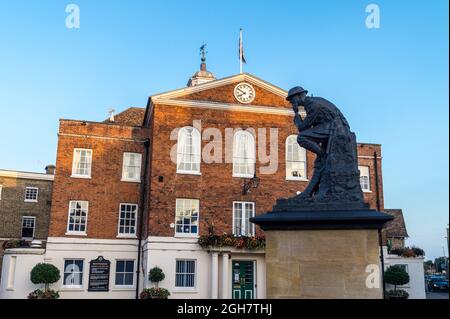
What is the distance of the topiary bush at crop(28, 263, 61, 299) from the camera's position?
76.8ft

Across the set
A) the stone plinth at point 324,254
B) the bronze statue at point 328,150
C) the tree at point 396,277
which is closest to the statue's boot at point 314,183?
the bronze statue at point 328,150

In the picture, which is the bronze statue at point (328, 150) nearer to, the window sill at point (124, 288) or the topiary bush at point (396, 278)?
the window sill at point (124, 288)

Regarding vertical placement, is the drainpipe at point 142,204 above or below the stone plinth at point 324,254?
above

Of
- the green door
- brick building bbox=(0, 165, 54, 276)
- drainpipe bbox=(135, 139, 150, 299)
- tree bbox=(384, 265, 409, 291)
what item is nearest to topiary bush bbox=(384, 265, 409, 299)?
tree bbox=(384, 265, 409, 291)

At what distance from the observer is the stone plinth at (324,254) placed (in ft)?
22.4

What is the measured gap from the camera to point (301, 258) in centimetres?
709

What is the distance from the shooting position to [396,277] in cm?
2627

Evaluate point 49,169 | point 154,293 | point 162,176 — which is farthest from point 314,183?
point 49,169

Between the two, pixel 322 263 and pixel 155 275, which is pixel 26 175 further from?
pixel 322 263

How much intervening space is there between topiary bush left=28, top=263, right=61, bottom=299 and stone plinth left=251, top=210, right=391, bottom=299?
1917cm

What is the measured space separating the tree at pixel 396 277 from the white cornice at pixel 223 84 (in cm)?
1168

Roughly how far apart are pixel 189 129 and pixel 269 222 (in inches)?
773
